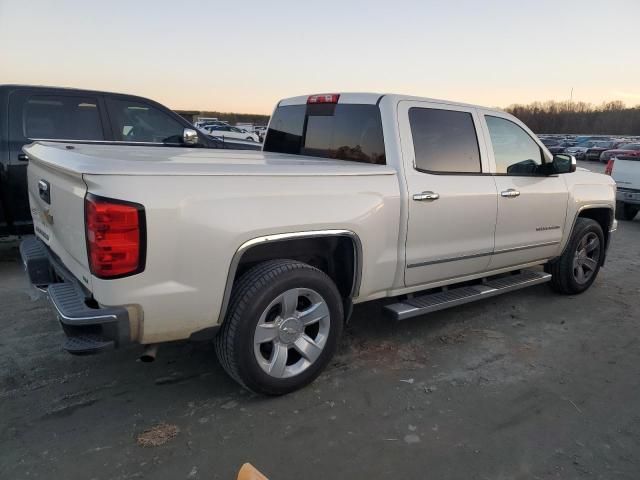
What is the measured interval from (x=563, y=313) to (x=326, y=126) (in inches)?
115

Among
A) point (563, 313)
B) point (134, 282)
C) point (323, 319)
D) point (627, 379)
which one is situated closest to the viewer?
point (134, 282)

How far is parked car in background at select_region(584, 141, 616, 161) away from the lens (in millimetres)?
32219

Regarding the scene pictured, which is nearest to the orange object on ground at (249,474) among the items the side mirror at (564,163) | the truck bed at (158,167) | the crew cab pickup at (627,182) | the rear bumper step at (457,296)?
the truck bed at (158,167)

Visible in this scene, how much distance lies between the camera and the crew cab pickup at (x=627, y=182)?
9742 millimetres

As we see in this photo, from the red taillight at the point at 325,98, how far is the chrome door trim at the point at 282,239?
1432 millimetres

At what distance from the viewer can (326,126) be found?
4.20 m

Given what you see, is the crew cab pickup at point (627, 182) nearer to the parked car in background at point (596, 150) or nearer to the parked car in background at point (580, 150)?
the parked car in background at point (596, 150)

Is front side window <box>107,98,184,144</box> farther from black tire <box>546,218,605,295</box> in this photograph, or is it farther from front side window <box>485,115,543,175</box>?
black tire <box>546,218,605,295</box>

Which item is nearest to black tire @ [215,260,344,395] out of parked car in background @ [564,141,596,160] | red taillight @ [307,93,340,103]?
red taillight @ [307,93,340,103]

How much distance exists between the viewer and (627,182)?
9.90 metres

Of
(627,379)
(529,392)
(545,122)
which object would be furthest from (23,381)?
(545,122)

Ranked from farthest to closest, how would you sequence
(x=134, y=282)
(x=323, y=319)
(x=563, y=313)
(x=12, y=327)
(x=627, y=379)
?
(x=563, y=313)
(x=12, y=327)
(x=627, y=379)
(x=323, y=319)
(x=134, y=282)

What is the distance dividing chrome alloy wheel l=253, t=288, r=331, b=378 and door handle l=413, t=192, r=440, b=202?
1016 mm

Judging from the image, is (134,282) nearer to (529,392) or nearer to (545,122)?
(529,392)
